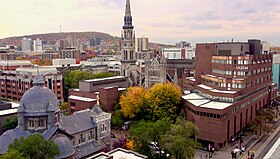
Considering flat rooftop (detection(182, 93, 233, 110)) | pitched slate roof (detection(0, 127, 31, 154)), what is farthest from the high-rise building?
pitched slate roof (detection(0, 127, 31, 154))

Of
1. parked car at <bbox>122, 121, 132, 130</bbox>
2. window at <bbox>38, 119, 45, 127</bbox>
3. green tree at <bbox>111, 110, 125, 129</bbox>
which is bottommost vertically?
parked car at <bbox>122, 121, 132, 130</bbox>

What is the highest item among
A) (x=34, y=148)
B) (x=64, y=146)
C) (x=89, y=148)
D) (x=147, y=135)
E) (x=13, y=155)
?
(x=13, y=155)

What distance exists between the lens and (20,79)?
104 m

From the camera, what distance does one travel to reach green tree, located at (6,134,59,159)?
37.8 metres

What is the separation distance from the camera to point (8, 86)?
4363 inches

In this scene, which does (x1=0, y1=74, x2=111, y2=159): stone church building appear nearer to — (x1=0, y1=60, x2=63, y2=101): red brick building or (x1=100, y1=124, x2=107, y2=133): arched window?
(x1=100, y1=124, x2=107, y2=133): arched window

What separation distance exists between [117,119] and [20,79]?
47.3 metres

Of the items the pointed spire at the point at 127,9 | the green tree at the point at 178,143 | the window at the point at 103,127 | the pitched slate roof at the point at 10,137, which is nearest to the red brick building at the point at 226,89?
the green tree at the point at 178,143

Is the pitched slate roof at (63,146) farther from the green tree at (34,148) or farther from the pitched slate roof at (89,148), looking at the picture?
the green tree at (34,148)

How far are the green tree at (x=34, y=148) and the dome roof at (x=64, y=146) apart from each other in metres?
5.86

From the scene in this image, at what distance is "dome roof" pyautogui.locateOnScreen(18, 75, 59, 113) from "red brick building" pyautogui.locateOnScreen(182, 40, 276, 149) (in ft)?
106

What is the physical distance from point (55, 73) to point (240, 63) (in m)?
63.3

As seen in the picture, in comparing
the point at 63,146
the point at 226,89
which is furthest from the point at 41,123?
the point at 226,89

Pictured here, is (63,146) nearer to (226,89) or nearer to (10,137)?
(10,137)
